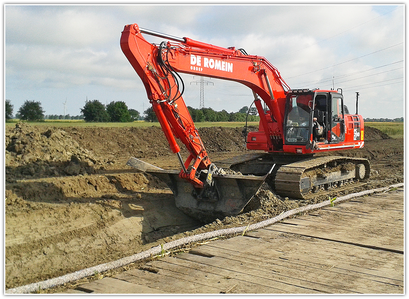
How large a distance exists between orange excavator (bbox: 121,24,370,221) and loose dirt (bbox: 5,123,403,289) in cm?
52

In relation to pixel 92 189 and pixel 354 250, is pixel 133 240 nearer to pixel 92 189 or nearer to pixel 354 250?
pixel 92 189

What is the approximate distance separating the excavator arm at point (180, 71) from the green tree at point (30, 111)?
4750cm

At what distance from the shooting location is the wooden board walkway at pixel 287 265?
14.4 ft

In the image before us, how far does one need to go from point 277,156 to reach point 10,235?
675 centimetres

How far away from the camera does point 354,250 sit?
5672 millimetres

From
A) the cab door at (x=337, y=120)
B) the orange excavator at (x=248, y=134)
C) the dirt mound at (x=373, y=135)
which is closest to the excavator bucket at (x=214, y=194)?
the orange excavator at (x=248, y=134)

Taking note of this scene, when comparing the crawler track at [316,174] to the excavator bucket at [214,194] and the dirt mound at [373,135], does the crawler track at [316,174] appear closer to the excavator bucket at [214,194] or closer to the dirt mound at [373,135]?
the excavator bucket at [214,194]

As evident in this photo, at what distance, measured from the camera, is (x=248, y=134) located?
10.8m

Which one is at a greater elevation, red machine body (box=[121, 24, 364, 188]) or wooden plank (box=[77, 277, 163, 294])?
red machine body (box=[121, 24, 364, 188])

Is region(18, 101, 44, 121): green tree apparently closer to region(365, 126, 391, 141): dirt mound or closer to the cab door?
region(365, 126, 391, 141): dirt mound

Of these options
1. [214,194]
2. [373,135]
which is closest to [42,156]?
[214,194]

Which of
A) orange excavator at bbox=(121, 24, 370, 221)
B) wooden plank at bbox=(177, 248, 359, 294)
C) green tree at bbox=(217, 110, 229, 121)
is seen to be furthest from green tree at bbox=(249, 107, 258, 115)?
green tree at bbox=(217, 110, 229, 121)

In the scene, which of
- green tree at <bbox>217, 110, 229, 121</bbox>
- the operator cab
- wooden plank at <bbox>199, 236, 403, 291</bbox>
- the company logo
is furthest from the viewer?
green tree at <bbox>217, 110, 229, 121</bbox>

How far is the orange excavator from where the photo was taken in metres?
7.50
